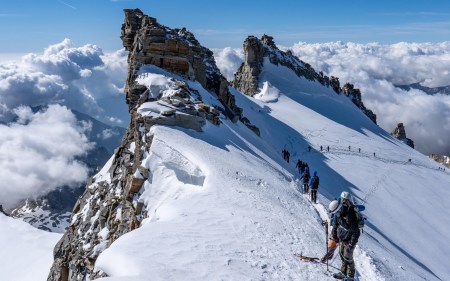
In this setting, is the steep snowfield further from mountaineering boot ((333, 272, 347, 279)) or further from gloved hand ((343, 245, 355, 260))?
gloved hand ((343, 245, 355, 260))

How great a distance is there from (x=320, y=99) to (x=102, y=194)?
73.2 meters

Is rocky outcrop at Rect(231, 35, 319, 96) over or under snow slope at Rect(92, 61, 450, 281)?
over

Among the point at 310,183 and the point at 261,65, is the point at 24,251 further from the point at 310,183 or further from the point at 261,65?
the point at 261,65

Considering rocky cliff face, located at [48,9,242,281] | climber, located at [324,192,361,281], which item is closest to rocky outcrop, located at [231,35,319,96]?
rocky cliff face, located at [48,9,242,281]

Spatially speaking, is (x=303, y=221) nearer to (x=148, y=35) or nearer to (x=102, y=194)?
(x=102, y=194)

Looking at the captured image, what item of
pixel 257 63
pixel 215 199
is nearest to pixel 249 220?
pixel 215 199

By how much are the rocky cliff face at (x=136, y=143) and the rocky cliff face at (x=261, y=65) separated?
165ft

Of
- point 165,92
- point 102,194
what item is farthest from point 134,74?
point 102,194

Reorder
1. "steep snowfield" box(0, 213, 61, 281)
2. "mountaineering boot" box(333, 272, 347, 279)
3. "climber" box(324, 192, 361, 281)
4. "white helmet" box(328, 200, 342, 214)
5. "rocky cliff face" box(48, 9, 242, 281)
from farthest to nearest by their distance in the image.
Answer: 1. "steep snowfield" box(0, 213, 61, 281)
2. "rocky cliff face" box(48, 9, 242, 281)
3. "mountaineering boot" box(333, 272, 347, 279)
4. "white helmet" box(328, 200, 342, 214)
5. "climber" box(324, 192, 361, 281)

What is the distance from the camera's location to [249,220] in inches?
602

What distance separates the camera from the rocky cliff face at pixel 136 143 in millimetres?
22312

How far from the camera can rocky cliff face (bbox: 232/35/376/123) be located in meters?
95.4

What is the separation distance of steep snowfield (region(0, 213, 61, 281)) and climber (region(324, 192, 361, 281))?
43.8m

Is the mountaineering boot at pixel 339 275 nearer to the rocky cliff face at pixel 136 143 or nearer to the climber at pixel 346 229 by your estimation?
the climber at pixel 346 229
